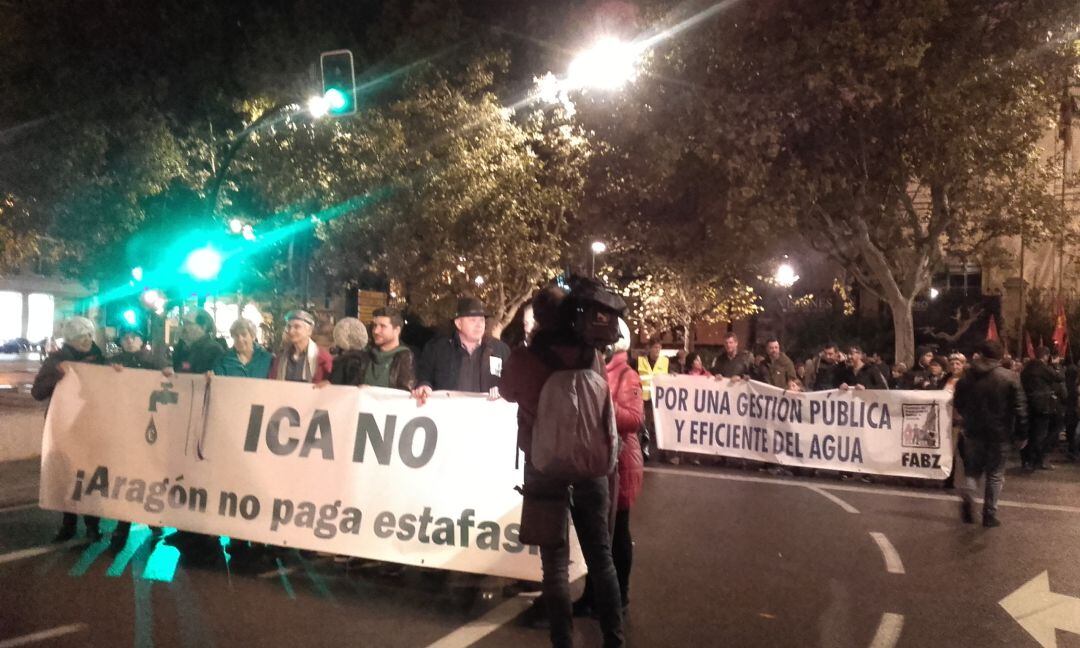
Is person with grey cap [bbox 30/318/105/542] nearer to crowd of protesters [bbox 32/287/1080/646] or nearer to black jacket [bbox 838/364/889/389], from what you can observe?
A: crowd of protesters [bbox 32/287/1080/646]

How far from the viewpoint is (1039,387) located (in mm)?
14406

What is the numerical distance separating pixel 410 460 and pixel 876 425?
7.70 m

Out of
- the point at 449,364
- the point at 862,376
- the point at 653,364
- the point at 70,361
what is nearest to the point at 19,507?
the point at 70,361

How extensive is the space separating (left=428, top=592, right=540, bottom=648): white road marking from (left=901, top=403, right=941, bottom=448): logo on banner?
7336 millimetres

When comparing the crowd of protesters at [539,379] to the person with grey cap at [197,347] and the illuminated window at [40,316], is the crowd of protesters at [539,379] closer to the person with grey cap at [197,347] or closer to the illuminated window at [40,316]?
the person with grey cap at [197,347]

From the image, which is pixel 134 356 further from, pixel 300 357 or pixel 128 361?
pixel 300 357

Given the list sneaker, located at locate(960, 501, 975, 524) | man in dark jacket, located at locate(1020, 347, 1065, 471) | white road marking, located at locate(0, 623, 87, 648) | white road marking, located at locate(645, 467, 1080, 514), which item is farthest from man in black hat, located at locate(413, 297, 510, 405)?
man in dark jacket, located at locate(1020, 347, 1065, 471)

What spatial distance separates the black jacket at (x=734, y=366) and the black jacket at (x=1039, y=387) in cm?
402

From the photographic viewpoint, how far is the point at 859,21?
1518 cm

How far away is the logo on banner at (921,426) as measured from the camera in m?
12.1

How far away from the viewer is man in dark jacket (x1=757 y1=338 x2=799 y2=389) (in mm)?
13461

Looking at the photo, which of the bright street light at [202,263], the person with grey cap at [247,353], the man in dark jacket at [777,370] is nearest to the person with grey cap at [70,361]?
the person with grey cap at [247,353]

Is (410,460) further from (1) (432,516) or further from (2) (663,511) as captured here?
(2) (663,511)

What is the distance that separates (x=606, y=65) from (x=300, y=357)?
29.0 feet
